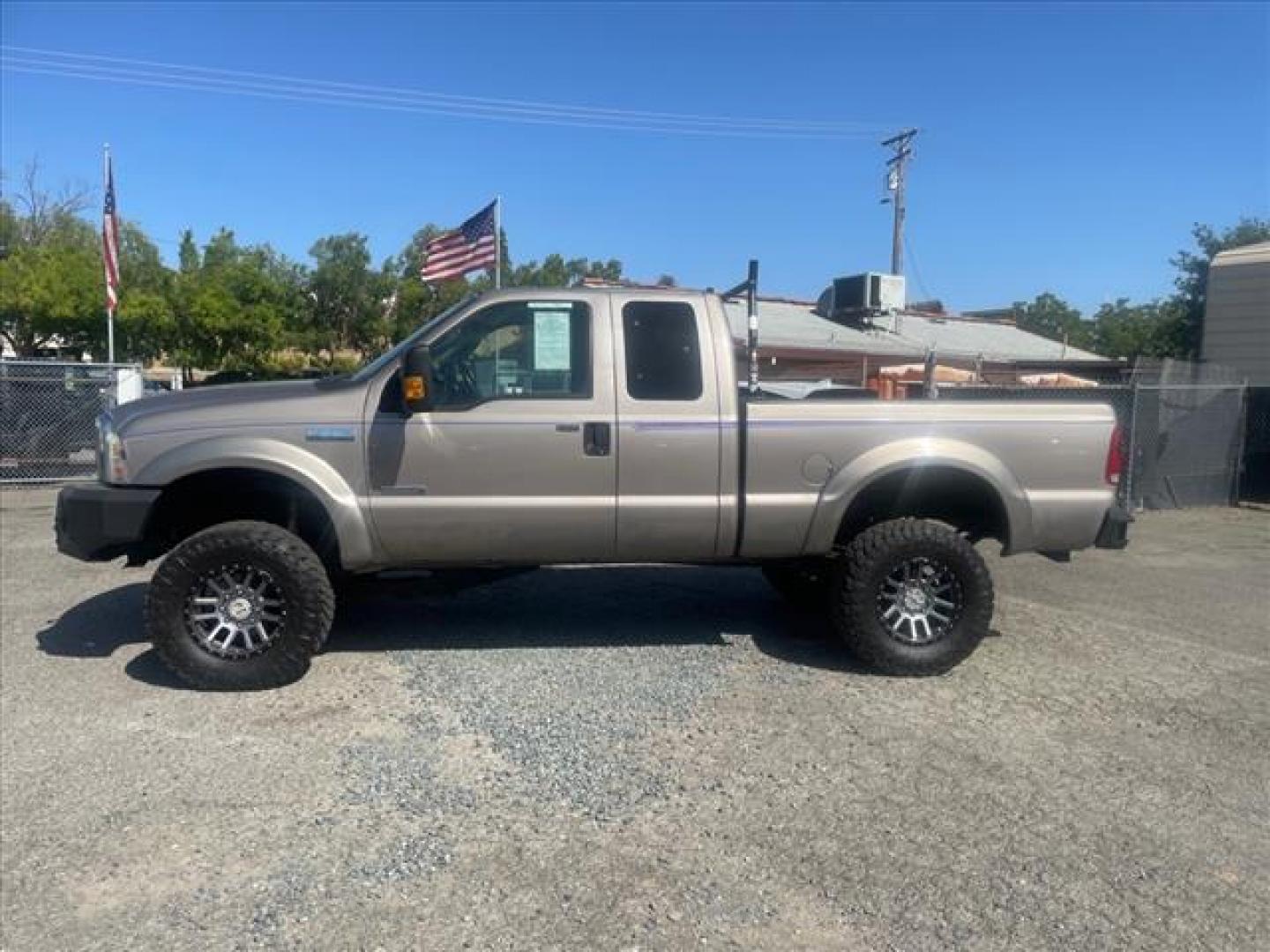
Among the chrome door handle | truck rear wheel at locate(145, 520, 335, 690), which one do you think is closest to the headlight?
truck rear wheel at locate(145, 520, 335, 690)

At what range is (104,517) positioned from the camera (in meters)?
5.12

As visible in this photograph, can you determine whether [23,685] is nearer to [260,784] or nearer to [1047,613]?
[260,784]

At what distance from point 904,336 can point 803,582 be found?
32.0m

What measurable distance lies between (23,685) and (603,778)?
3317mm

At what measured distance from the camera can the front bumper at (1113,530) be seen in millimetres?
5582

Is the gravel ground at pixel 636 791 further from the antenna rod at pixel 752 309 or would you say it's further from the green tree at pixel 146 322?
the green tree at pixel 146 322

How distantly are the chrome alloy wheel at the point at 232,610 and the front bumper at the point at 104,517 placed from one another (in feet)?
1.45

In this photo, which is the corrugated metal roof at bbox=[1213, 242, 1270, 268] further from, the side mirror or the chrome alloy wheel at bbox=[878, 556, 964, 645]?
the side mirror

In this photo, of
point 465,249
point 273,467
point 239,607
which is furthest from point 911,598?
point 465,249

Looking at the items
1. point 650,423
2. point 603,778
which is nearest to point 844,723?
point 603,778

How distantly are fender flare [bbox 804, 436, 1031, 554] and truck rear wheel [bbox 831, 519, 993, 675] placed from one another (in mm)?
234

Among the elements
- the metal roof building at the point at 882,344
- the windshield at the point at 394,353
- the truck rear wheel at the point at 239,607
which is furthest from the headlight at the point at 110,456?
the metal roof building at the point at 882,344

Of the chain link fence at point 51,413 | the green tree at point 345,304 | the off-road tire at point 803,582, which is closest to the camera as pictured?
the off-road tire at point 803,582

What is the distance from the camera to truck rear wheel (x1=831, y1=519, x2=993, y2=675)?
542 centimetres
